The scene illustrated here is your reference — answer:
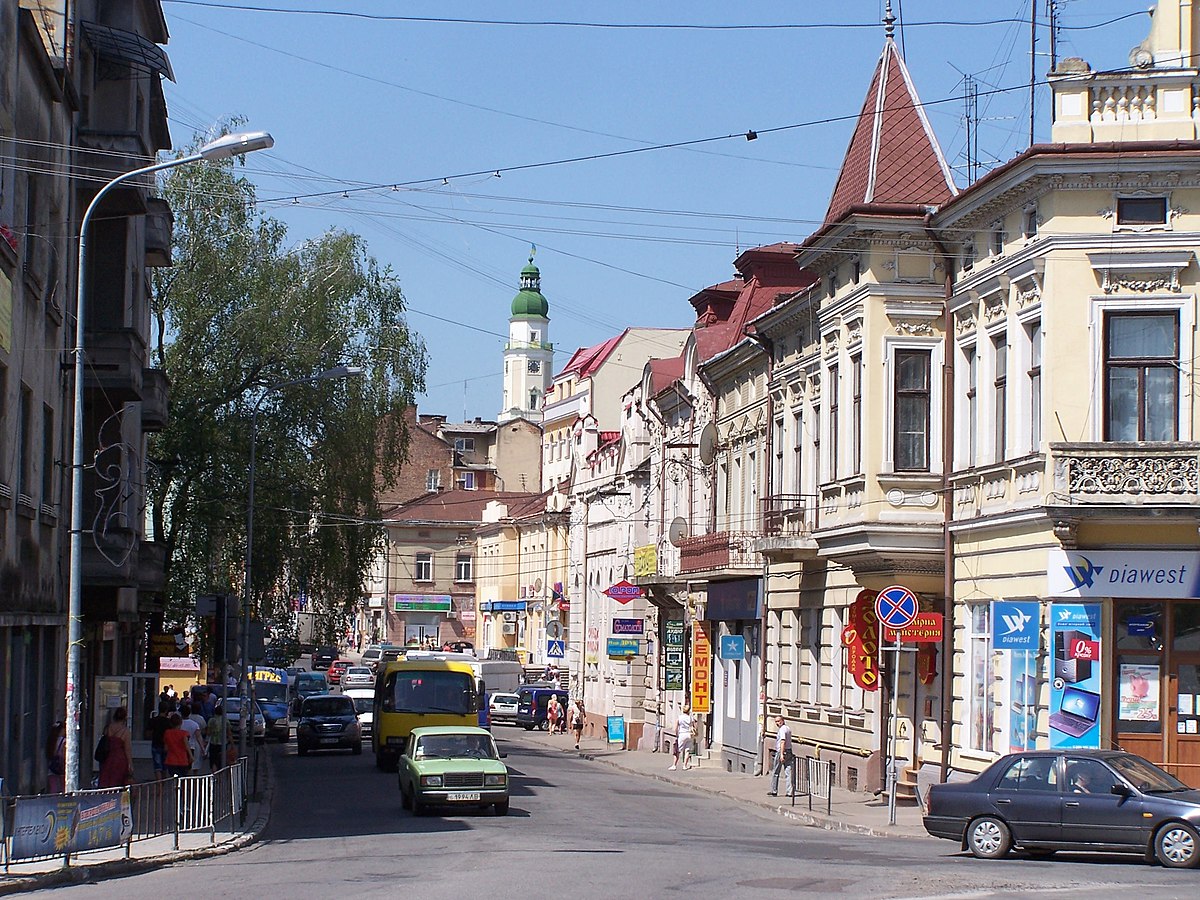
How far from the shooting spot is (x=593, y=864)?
18172 millimetres

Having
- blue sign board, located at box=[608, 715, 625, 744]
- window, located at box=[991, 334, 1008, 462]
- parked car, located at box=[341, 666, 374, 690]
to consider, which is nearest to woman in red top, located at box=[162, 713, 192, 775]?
window, located at box=[991, 334, 1008, 462]

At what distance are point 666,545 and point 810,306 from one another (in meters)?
18.4

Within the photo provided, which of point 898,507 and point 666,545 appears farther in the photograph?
point 666,545

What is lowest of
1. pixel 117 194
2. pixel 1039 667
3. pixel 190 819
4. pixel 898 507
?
pixel 190 819

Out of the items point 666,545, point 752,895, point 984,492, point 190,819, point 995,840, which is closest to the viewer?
point 752,895

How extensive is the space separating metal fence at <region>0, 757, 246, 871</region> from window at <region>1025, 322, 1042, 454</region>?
13.4 meters

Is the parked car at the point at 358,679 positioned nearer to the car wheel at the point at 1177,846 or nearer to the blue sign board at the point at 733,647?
the blue sign board at the point at 733,647

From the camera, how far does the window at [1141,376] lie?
2425 cm

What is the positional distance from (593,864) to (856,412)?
48.7ft

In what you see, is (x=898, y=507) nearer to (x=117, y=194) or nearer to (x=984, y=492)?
(x=984, y=492)

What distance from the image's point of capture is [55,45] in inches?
1089

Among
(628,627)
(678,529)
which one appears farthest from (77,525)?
(628,627)

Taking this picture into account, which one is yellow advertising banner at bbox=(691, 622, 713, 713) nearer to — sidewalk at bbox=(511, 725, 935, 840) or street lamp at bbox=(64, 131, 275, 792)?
sidewalk at bbox=(511, 725, 935, 840)

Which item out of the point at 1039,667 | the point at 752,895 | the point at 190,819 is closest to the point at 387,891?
the point at 752,895
